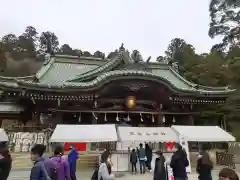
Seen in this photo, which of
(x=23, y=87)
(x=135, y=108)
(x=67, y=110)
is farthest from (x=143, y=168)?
(x=23, y=87)

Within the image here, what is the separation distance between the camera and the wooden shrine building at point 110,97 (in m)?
14.6

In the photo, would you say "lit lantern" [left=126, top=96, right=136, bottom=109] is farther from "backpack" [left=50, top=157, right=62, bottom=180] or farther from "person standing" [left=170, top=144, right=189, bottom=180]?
"backpack" [left=50, top=157, right=62, bottom=180]

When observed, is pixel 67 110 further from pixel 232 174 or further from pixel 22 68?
pixel 22 68

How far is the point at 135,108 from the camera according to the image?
16.2 metres

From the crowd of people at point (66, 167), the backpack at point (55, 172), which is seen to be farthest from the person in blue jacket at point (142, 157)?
the backpack at point (55, 172)

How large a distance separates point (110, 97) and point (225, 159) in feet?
24.3

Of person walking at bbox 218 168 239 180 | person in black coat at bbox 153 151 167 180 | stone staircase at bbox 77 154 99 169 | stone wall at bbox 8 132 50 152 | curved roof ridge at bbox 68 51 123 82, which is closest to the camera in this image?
person walking at bbox 218 168 239 180

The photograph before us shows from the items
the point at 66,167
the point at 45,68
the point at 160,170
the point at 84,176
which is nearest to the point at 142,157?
the point at 84,176

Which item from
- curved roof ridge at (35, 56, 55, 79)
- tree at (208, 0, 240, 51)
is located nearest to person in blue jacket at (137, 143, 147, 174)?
curved roof ridge at (35, 56, 55, 79)

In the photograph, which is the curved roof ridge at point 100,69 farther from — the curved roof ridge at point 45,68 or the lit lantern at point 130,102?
the lit lantern at point 130,102

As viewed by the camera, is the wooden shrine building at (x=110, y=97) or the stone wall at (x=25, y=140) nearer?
the stone wall at (x=25, y=140)

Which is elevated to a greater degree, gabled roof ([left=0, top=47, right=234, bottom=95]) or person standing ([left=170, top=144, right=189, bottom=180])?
→ gabled roof ([left=0, top=47, right=234, bottom=95])

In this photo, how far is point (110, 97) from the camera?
16.1 metres

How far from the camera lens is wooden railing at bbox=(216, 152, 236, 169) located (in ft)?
44.5
